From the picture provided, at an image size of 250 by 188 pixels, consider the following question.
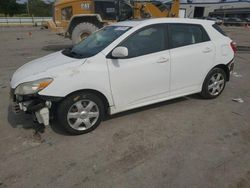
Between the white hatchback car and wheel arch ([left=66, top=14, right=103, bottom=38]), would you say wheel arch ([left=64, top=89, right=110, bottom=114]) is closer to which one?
the white hatchback car

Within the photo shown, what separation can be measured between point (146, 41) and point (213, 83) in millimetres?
1886

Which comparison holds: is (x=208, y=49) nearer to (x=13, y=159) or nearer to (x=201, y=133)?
(x=201, y=133)

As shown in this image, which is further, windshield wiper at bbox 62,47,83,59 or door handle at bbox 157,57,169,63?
door handle at bbox 157,57,169,63

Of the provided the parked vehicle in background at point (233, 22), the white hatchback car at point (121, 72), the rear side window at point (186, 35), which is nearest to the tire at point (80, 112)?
the white hatchback car at point (121, 72)

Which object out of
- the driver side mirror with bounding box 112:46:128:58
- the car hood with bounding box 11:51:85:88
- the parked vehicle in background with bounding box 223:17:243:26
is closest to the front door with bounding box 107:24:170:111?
the driver side mirror with bounding box 112:46:128:58

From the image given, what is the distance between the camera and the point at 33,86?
3402mm

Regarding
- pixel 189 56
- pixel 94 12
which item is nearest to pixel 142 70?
pixel 189 56

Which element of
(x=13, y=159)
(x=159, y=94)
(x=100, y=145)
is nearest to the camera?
(x=13, y=159)

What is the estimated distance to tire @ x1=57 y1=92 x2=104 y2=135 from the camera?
11.6ft

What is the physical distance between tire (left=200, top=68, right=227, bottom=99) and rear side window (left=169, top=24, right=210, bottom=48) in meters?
0.72

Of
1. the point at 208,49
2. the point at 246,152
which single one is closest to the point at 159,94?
the point at 208,49

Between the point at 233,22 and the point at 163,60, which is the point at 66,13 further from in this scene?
the point at 233,22

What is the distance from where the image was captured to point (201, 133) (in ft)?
12.5

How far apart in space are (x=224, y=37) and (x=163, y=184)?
3.64 meters
